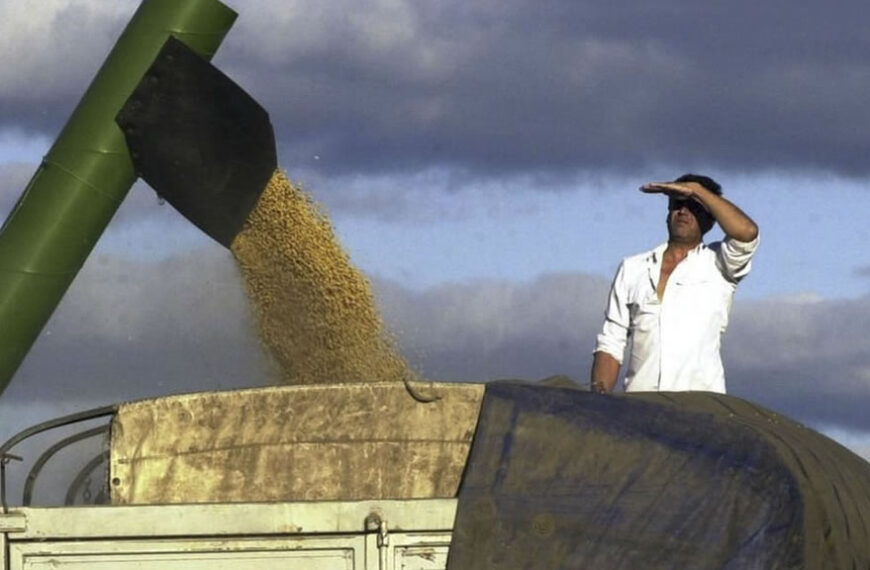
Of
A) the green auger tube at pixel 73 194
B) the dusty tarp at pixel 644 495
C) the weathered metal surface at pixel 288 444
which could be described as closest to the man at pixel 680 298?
the weathered metal surface at pixel 288 444

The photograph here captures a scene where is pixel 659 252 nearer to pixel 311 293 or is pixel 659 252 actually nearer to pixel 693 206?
pixel 693 206

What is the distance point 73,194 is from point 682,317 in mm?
3012

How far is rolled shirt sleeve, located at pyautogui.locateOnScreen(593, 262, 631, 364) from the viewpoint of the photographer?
798cm

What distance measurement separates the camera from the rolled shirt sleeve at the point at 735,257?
772 cm

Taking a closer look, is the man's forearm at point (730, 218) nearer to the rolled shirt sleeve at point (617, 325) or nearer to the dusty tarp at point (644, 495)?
the rolled shirt sleeve at point (617, 325)

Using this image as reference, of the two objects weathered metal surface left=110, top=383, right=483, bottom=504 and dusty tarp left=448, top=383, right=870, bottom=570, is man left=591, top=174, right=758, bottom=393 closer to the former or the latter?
weathered metal surface left=110, top=383, right=483, bottom=504

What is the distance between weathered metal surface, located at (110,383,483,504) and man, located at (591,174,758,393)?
3.60 ft

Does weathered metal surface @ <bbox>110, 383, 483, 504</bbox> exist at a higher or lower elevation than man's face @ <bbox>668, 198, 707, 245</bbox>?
lower

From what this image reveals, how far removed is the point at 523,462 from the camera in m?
6.28

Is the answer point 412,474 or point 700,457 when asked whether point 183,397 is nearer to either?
point 412,474

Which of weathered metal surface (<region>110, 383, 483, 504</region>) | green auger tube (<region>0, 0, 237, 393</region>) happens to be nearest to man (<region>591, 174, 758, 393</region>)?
weathered metal surface (<region>110, 383, 483, 504</region>)

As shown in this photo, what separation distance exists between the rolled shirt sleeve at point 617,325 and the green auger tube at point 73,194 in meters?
2.53

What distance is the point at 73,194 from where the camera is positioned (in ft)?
29.6

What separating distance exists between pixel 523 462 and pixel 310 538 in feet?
2.54
